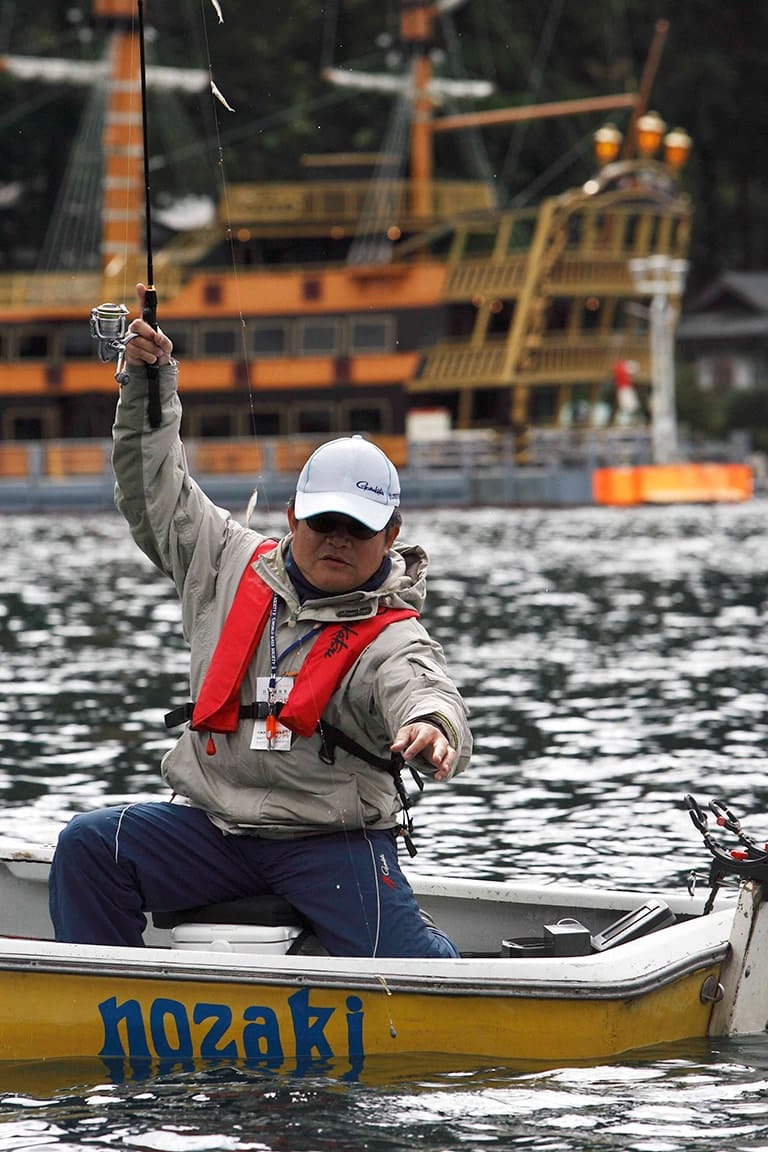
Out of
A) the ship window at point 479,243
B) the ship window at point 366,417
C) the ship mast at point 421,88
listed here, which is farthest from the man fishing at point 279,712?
the ship mast at point 421,88

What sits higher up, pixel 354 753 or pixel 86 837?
pixel 354 753

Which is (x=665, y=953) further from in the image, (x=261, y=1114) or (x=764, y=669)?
(x=764, y=669)

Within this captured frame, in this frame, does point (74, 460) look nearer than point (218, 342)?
Yes

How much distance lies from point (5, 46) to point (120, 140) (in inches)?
536

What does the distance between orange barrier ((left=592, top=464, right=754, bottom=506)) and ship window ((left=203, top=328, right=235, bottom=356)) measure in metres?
11.6

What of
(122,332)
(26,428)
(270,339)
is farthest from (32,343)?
(122,332)

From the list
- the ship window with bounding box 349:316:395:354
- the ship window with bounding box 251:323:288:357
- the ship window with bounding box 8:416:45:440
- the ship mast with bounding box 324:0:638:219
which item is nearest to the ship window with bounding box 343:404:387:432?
the ship window with bounding box 349:316:395:354

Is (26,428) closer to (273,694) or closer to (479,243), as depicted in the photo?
(479,243)

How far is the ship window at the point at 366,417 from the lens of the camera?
178 feet

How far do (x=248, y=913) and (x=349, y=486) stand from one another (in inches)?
53.2

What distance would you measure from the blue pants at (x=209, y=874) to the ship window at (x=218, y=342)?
49244 mm

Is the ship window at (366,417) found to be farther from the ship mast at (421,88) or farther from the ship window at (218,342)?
the ship mast at (421,88)

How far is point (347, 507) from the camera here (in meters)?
6.12

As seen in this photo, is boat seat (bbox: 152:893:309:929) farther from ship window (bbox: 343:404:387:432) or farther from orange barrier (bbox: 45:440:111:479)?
ship window (bbox: 343:404:387:432)
